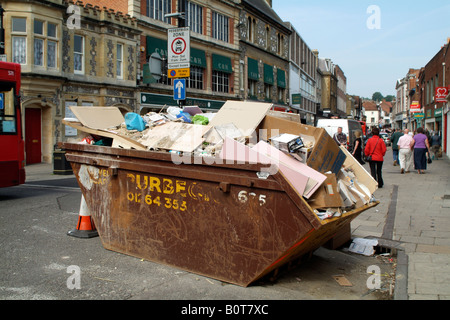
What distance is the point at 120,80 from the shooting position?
23422 mm

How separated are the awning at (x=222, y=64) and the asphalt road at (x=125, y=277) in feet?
87.1

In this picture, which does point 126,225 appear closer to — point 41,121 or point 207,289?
point 207,289

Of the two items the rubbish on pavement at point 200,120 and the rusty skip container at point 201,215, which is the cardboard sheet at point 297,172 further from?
the rubbish on pavement at point 200,120

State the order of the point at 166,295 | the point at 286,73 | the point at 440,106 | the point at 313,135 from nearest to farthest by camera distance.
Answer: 1. the point at 166,295
2. the point at 313,135
3. the point at 440,106
4. the point at 286,73

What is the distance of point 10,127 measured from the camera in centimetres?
1030

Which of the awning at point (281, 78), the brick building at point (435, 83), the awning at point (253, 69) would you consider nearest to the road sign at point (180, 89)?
the brick building at point (435, 83)

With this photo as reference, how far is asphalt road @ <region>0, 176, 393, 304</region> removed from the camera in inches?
166

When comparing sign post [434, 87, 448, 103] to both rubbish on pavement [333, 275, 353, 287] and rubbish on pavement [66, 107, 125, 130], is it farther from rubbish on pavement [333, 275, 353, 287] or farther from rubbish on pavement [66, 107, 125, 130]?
rubbish on pavement [66, 107, 125, 130]

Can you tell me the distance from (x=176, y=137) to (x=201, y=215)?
42.2 inches

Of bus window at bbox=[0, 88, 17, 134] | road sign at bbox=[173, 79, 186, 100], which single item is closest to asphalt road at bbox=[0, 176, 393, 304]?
bus window at bbox=[0, 88, 17, 134]

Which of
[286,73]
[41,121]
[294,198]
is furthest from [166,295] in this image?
[286,73]

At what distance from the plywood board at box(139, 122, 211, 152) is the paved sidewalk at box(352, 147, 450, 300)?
2.76 m

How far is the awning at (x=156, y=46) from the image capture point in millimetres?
25300

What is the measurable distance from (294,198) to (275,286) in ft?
3.89
